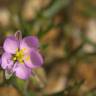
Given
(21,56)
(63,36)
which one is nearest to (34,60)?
(21,56)

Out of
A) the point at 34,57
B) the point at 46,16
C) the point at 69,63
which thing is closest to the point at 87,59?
the point at 69,63

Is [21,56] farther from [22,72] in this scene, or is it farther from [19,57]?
[22,72]

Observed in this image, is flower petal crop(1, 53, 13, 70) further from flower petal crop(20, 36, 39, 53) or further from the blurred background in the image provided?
the blurred background

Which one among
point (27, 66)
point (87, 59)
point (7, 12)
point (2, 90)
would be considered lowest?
point (2, 90)

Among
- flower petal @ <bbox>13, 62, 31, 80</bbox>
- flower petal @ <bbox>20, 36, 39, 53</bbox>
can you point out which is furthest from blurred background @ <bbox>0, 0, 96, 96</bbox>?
flower petal @ <bbox>13, 62, 31, 80</bbox>

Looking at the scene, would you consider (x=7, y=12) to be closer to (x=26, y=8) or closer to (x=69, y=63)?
(x=26, y=8)

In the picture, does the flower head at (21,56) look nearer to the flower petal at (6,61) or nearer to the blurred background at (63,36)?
the flower petal at (6,61)
